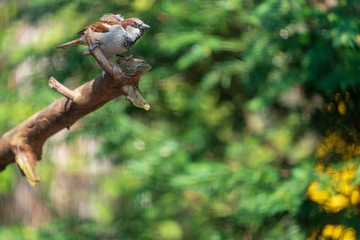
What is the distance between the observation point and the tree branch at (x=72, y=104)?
1.11m

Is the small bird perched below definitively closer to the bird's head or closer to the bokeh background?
the bird's head

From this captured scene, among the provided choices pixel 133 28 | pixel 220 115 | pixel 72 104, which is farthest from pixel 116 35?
pixel 220 115

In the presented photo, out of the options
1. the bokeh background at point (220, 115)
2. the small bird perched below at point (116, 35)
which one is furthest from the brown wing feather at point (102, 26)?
the bokeh background at point (220, 115)

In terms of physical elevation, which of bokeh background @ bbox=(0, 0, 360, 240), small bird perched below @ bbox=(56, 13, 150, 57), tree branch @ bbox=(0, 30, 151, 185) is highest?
small bird perched below @ bbox=(56, 13, 150, 57)

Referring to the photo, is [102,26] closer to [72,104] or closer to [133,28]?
[133,28]

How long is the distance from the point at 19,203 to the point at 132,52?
2.22m

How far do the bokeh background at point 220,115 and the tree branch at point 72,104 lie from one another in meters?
0.72

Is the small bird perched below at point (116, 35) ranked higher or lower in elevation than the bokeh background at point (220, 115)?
higher

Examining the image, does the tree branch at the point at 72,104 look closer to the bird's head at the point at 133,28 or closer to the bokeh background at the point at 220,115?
the bird's head at the point at 133,28

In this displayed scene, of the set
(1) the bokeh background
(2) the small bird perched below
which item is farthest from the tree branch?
(1) the bokeh background

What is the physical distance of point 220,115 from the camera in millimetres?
2486

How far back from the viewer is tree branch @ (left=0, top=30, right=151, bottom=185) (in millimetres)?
1105

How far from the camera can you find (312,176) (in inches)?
72.6

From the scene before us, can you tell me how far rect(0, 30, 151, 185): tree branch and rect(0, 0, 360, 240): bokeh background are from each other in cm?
72
